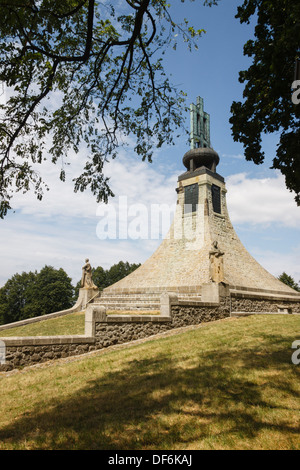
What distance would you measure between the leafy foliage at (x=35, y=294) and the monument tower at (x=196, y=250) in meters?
22.8

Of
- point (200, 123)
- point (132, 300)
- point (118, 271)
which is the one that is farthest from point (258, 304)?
point (118, 271)

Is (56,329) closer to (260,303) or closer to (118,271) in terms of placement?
(260,303)

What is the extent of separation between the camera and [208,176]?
89.8 feet

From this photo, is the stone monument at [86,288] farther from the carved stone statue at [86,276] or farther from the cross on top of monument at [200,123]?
the cross on top of monument at [200,123]

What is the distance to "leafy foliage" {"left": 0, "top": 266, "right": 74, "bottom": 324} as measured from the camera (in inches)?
1736

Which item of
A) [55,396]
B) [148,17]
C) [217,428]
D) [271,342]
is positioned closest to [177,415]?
[217,428]

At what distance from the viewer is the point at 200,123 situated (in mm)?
31750

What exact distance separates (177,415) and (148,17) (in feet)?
23.5

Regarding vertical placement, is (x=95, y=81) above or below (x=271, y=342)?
above

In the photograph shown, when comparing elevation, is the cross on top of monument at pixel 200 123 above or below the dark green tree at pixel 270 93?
above

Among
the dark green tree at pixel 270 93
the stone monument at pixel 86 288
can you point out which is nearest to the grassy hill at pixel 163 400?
the dark green tree at pixel 270 93

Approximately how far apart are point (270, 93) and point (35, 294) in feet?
146

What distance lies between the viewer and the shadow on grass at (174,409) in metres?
3.71

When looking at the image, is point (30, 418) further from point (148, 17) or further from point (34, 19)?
point (148, 17)
